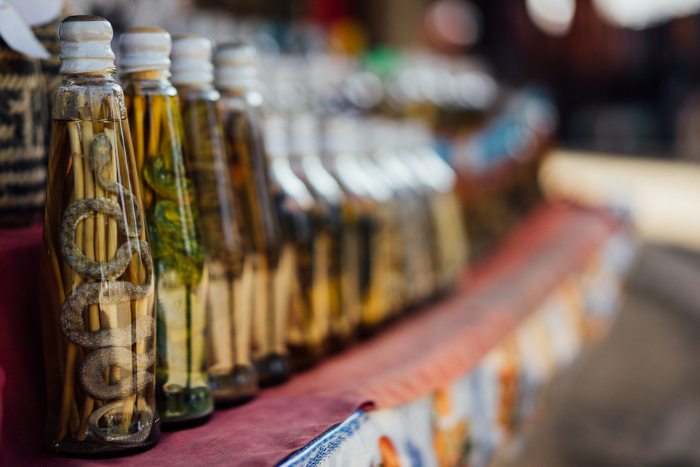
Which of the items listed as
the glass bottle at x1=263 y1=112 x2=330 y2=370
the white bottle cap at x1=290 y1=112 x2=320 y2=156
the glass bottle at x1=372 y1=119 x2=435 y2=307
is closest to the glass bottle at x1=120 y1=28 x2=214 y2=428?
the glass bottle at x1=263 y1=112 x2=330 y2=370

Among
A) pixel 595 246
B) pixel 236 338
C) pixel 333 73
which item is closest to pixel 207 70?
pixel 236 338

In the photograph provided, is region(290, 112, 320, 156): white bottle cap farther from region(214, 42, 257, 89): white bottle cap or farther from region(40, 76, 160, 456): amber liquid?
region(40, 76, 160, 456): amber liquid

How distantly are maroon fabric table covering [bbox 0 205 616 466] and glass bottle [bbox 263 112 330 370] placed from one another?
0.04m

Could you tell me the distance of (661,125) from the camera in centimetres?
508

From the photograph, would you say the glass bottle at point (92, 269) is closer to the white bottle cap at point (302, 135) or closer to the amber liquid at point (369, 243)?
the white bottle cap at point (302, 135)

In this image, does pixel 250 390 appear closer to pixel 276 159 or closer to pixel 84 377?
pixel 84 377

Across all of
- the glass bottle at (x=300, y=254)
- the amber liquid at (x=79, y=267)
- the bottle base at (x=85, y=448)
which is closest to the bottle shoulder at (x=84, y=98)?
the amber liquid at (x=79, y=267)

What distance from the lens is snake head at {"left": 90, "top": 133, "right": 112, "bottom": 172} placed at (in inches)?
22.2

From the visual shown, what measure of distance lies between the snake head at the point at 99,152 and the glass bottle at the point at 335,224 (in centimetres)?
46

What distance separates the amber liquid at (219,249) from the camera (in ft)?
2.38

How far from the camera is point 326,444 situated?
0.62 metres

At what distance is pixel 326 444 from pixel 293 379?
279 mm

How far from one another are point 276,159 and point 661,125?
4795 mm

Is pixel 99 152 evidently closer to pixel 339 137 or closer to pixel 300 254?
pixel 300 254
